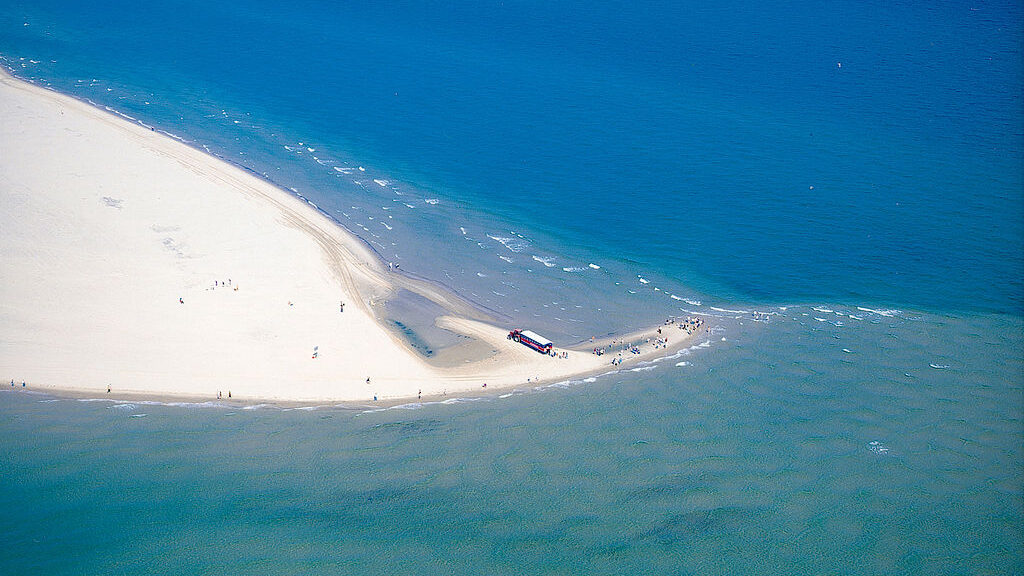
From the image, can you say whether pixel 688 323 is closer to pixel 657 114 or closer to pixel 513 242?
pixel 513 242

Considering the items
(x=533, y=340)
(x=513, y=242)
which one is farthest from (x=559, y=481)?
(x=513, y=242)

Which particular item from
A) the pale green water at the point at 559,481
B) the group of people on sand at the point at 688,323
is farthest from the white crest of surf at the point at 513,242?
the pale green water at the point at 559,481

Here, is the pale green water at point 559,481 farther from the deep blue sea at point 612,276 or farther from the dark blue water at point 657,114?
the dark blue water at point 657,114

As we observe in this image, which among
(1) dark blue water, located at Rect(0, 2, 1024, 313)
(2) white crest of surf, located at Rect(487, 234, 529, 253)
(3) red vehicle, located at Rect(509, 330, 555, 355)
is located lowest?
(3) red vehicle, located at Rect(509, 330, 555, 355)

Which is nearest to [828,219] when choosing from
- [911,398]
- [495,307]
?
[911,398]

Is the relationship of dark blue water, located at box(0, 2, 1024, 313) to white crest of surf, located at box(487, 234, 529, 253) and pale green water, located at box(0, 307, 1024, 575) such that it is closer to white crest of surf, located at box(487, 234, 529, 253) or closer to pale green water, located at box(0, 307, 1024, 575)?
white crest of surf, located at box(487, 234, 529, 253)

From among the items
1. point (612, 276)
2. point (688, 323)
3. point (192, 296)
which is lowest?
point (688, 323)

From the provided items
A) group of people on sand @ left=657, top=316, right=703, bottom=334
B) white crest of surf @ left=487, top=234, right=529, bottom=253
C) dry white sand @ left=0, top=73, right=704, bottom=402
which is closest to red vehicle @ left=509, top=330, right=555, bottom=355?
dry white sand @ left=0, top=73, right=704, bottom=402
